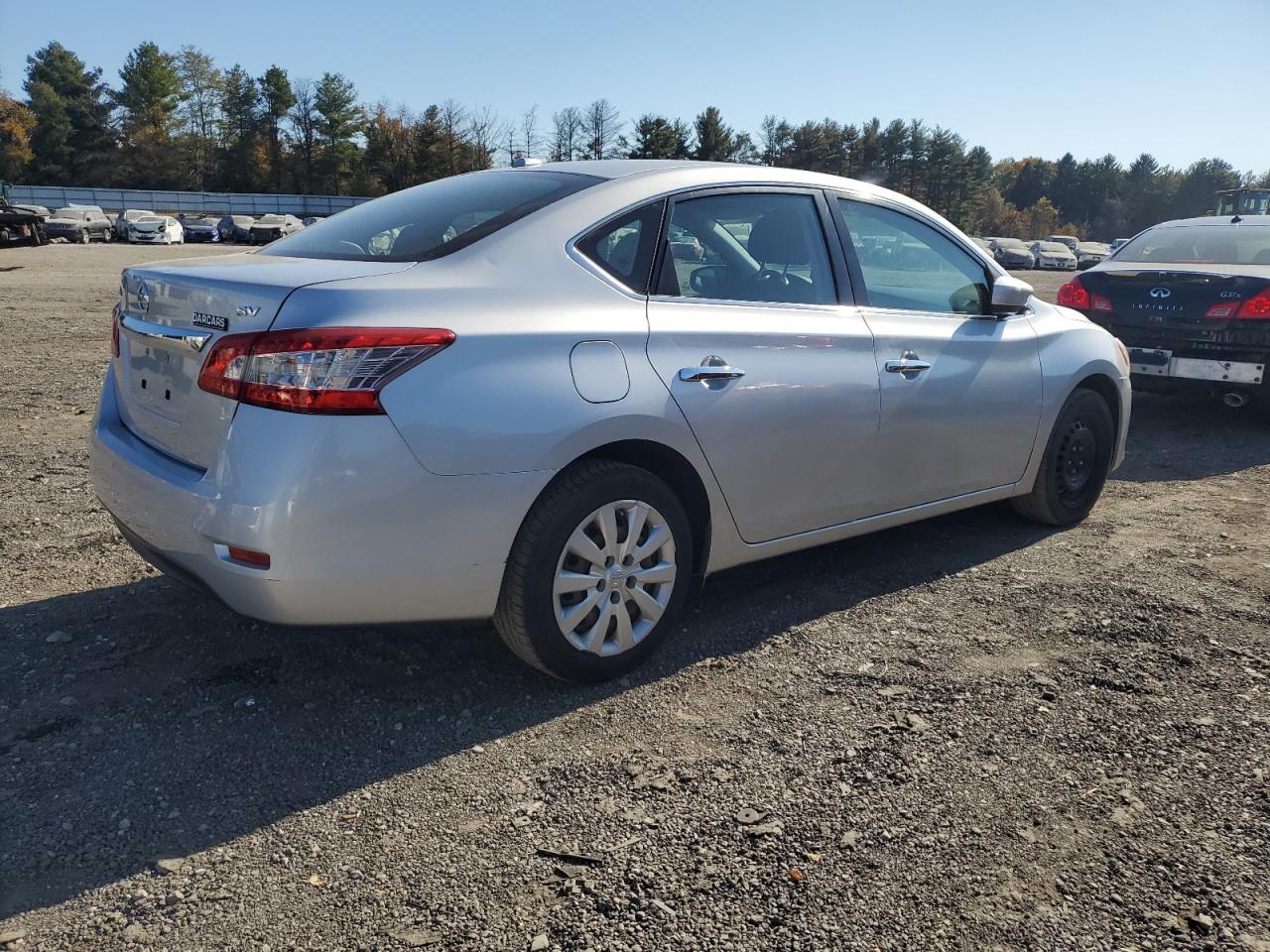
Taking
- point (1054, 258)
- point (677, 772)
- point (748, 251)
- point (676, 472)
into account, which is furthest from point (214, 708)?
point (1054, 258)

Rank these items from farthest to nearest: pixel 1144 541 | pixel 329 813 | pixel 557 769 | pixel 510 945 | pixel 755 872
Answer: pixel 1144 541 → pixel 557 769 → pixel 329 813 → pixel 755 872 → pixel 510 945

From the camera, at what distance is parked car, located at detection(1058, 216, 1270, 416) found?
7.43 meters

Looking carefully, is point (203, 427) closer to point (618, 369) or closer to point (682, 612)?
point (618, 369)

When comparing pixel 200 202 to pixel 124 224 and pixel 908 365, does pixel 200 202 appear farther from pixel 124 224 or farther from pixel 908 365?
pixel 908 365

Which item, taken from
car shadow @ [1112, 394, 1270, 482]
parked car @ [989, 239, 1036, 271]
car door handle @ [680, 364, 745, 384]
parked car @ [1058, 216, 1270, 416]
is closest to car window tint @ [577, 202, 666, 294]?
car door handle @ [680, 364, 745, 384]

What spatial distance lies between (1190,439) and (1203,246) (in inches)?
69.3

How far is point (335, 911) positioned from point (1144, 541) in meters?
4.27

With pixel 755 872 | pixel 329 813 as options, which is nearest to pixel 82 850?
pixel 329 813

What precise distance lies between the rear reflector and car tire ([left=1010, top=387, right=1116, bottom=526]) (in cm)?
368

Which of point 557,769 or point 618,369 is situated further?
point 618,369

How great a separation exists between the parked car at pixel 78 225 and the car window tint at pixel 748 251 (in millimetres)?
44271

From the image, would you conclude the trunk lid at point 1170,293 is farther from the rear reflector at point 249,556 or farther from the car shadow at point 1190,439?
the rear reflector at point 249,556

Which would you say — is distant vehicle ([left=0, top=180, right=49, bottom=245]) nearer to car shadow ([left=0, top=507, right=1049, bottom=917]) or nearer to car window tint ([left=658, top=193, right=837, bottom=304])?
car shadow ([left=0, top=507, right=1049, bottom=917])

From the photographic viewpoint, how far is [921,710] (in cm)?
329
